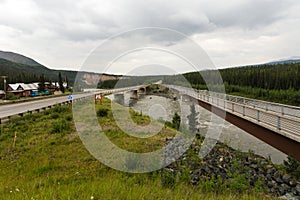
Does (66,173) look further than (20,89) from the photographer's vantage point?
No

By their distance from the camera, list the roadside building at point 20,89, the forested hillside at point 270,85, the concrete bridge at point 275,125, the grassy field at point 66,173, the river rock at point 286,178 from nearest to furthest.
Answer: the grassy field at point 66,173 < the concrete bridge at point 275,125 < the river rock at point 286,178 < the forested hillside at point 270,85 < the roadside building at point 20,89

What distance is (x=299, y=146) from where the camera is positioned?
9.66 meters

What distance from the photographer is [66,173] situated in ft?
27.3

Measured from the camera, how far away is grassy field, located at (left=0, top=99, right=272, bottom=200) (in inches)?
192

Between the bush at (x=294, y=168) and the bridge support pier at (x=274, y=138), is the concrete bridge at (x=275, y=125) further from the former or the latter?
the bush at (x=294, y=168)

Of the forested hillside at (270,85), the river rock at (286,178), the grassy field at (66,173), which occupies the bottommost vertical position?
the river rock at (286,178)

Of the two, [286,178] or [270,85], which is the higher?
[270,85]

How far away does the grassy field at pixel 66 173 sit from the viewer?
489 centimetres

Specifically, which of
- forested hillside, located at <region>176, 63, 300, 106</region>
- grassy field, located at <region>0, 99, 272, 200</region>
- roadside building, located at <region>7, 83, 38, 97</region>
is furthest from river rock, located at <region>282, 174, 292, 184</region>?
roadside building, located at <region>7, 83, 38, 97</region>

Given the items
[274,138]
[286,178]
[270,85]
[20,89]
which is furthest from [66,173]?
[270,85]

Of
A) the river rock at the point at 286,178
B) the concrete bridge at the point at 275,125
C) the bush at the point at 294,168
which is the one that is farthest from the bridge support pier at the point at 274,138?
the river rock at the point at 286,178

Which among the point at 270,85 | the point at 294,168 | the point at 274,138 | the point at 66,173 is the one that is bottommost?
the point at 294,168

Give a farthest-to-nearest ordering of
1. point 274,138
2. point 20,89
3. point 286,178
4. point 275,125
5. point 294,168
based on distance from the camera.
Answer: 1. point 20,89
2. point 275,125
3. point 274,138
4. point 294,168
5. point 286,178

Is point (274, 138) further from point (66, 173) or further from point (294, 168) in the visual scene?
point (66, 173)
